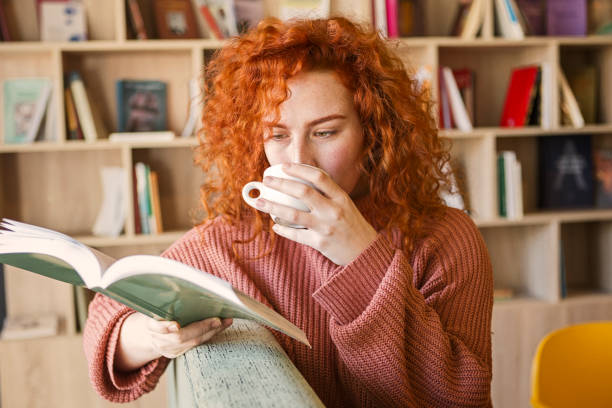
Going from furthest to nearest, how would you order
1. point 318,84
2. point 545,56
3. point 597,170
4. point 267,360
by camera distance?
point 597,170 < point 545,56 < point 318,84 < point 267,360

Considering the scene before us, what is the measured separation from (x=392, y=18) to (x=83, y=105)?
1302 mm

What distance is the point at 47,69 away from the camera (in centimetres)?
256

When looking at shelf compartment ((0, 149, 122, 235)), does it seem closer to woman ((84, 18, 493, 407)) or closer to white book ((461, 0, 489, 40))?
woman ((84, 18, 493, 407))

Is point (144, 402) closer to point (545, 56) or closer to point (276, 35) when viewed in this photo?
point (276, 35)

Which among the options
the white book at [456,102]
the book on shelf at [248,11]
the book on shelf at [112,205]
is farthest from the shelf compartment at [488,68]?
the book on shelf at [112,205]

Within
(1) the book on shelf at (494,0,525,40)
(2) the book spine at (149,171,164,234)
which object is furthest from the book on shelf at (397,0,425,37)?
(2) the book spine at (149,171,164,234)

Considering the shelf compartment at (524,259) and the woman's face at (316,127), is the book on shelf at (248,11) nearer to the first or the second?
the shelf compartment at (524,259)

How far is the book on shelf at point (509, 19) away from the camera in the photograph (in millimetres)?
2627

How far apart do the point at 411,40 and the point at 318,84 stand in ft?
5.08

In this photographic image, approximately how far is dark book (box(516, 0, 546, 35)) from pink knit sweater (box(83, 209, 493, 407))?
1907mm

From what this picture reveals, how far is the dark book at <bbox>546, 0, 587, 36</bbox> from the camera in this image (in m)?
2.81

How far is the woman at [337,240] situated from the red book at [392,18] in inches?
50.6

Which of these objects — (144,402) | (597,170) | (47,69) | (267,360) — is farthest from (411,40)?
(267,360)

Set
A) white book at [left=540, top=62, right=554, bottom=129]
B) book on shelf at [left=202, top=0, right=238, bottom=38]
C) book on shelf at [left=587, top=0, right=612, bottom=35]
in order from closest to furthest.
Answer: book on shelf at [left=202, top=0, right=238, bottom=38], white book at [left=540, top=62, right=554, bottom=129], book on shelf at [left=587, top=0, right=612, bottom=35]
